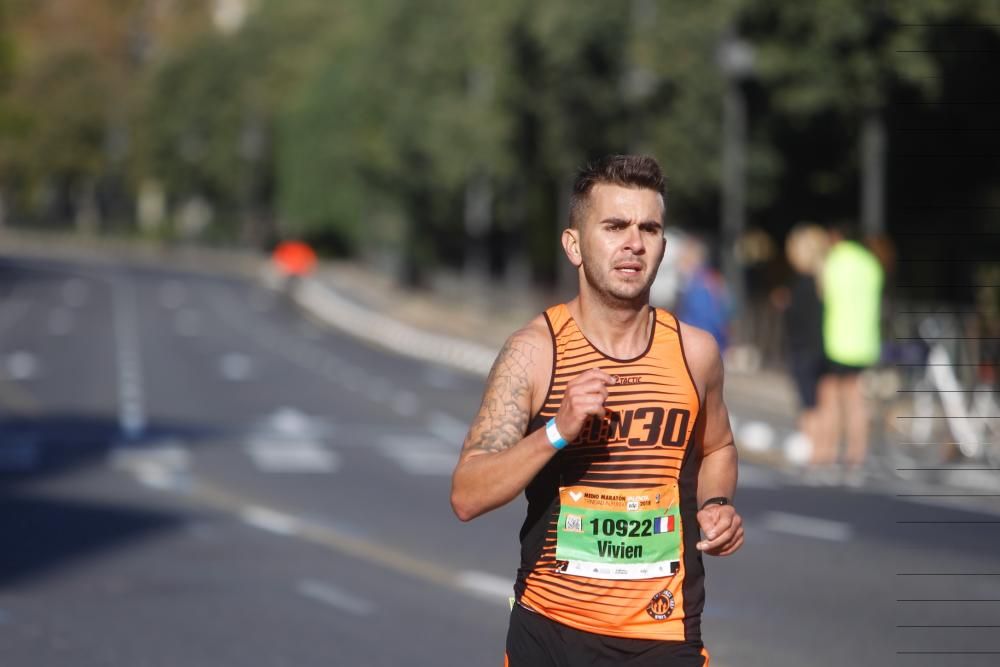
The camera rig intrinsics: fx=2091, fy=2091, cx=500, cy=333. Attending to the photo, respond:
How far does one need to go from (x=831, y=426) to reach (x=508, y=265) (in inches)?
1840

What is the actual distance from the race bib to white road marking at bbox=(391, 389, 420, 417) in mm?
21046

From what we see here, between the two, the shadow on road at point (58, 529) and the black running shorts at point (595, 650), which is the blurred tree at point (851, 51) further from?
the black running shorts at point (595, 650)

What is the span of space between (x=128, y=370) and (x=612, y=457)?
1177 inches

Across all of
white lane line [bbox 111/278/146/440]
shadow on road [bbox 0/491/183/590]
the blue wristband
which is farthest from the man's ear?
white lane line [bbox 111/278/146/440]

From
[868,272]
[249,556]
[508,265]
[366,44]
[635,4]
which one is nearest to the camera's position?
[249,556]

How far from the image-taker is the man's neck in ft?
15.6

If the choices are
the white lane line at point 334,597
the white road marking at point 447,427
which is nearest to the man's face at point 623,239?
the white lane line at point 334,597

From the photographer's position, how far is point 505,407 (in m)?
4.70

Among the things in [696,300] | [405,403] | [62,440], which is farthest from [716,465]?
[405,403]

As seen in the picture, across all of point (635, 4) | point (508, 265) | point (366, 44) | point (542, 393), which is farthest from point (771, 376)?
point (366, 44)

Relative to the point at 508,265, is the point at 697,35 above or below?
above

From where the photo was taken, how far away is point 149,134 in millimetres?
122562

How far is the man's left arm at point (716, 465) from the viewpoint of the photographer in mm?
4766

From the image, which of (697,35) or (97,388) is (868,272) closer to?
(97,388)
